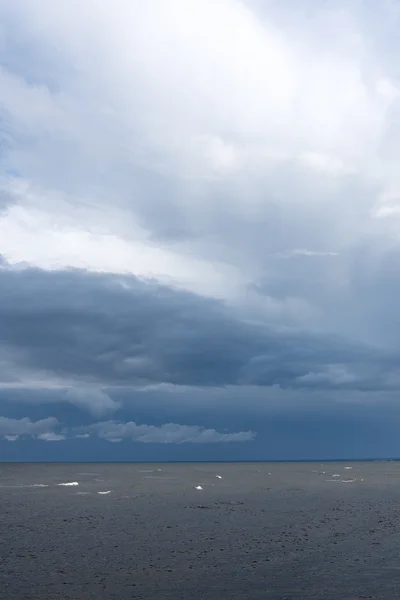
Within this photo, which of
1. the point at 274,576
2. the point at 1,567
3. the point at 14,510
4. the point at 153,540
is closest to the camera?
the point at 274,576

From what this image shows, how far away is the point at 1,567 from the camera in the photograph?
33688mm

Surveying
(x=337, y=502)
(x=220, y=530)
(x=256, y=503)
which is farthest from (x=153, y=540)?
(x=337, y=502)

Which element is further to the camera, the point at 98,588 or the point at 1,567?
the point at 1,567

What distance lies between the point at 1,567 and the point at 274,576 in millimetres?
14782

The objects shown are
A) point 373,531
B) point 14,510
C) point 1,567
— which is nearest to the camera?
point 1,567

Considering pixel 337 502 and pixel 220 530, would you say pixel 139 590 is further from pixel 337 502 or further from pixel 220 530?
pixel 337 502

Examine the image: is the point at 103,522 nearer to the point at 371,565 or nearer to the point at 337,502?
the point at 371,565

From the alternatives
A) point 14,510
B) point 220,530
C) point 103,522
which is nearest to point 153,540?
point 220,530

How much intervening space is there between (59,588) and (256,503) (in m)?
48.1

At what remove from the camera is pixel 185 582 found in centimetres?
2995

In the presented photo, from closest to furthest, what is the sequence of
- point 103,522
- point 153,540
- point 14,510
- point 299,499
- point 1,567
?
1. point 1,567
2. point 153,540
3. point 103,522
4. point 14,510
5. point 299,499

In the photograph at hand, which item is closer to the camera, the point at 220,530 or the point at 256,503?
the point at 220,530

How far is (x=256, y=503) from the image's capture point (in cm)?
7369

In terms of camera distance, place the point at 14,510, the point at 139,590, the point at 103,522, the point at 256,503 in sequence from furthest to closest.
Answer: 1. the point at 256,503
2. the point at 14,510
3. the point at 103,522
4. the point at 139,590
